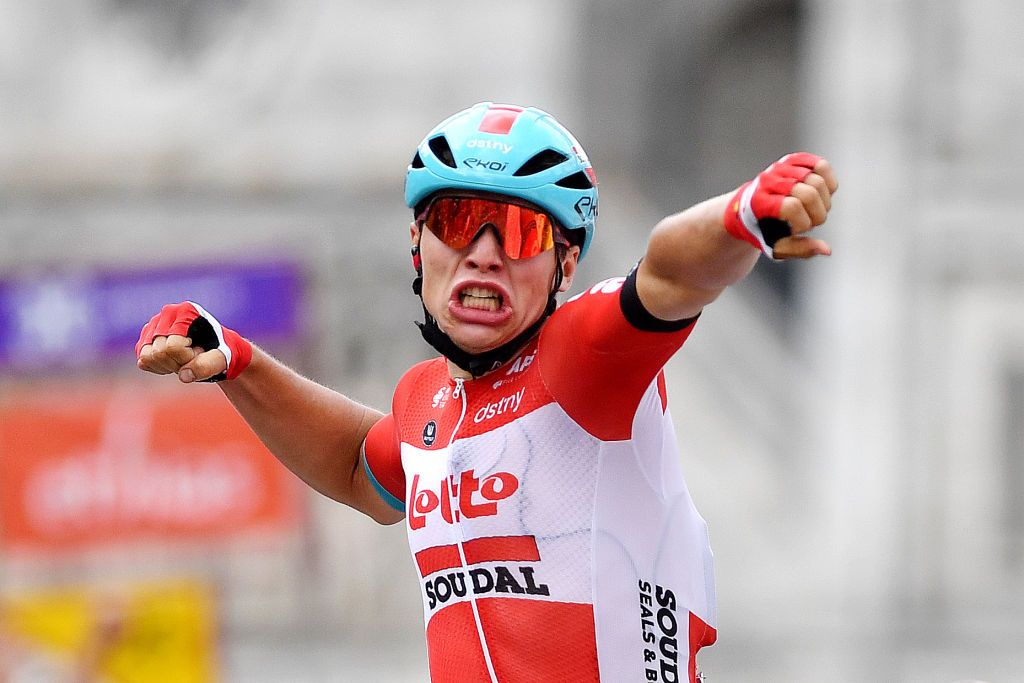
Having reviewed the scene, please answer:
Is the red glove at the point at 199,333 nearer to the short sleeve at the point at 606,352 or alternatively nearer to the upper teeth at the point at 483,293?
the upper teeth at the point at 483,293

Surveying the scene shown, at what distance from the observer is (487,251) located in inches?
196

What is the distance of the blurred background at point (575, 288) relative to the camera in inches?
700

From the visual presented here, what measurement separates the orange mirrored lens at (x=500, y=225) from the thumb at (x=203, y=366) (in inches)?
31.5

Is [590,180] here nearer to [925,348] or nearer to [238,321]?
[238,321]

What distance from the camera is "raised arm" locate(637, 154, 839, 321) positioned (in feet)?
13.2

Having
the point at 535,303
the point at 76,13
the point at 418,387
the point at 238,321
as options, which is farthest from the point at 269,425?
the point at 76,13

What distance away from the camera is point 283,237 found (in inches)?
762

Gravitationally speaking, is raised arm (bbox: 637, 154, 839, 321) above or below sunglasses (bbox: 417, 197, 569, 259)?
below

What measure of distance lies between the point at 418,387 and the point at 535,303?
59 centimetres

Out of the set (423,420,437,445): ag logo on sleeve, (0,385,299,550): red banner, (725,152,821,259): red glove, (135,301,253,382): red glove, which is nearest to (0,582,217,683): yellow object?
(0,385,299,550): red banner

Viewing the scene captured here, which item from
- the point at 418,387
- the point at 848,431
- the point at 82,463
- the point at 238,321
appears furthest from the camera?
the point at 848,431

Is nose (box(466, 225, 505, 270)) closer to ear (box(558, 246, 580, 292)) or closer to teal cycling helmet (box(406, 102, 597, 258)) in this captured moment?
teal cycling helmet (box(406, 102, 597, 258))

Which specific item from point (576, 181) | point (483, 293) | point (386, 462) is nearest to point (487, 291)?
point (483, 293)

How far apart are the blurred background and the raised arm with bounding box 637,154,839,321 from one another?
1287 cm
